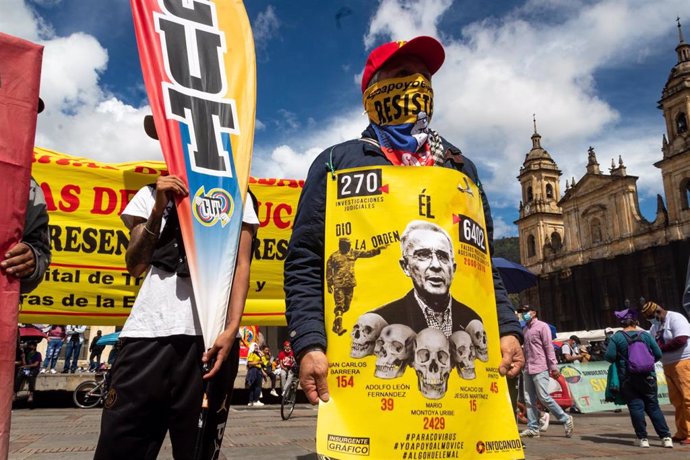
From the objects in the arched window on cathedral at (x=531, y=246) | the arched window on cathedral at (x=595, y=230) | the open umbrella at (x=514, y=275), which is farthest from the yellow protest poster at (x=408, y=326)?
the arched window on cathedral at (x=531, y=246)

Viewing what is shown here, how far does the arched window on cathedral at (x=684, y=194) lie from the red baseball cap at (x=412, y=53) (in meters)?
49.3

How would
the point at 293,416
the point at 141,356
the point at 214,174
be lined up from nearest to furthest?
the point at 141,356 < the point at 214,174 < the point at 293,416

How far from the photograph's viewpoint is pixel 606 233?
52719mm

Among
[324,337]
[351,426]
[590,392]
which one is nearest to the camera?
[351,426]

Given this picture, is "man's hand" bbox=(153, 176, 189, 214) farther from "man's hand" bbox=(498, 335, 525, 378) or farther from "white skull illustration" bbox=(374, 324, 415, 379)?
"man's hand" bbox=(498, 335, 525, 378)

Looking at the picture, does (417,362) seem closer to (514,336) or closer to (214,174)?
(514,336)

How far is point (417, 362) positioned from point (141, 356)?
997mm

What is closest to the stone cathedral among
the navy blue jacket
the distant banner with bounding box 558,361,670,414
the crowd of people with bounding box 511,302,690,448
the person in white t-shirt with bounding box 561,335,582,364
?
the person in white t-shirt with bounding box 561,335,582,364

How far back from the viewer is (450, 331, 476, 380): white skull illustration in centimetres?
167

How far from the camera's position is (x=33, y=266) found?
1.83 m

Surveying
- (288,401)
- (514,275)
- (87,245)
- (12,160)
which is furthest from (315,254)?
(514,275)

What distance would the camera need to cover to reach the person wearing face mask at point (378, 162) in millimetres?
1766

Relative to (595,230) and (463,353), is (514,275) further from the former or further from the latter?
(595,230)

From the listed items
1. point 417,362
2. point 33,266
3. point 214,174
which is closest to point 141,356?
point 33,266
